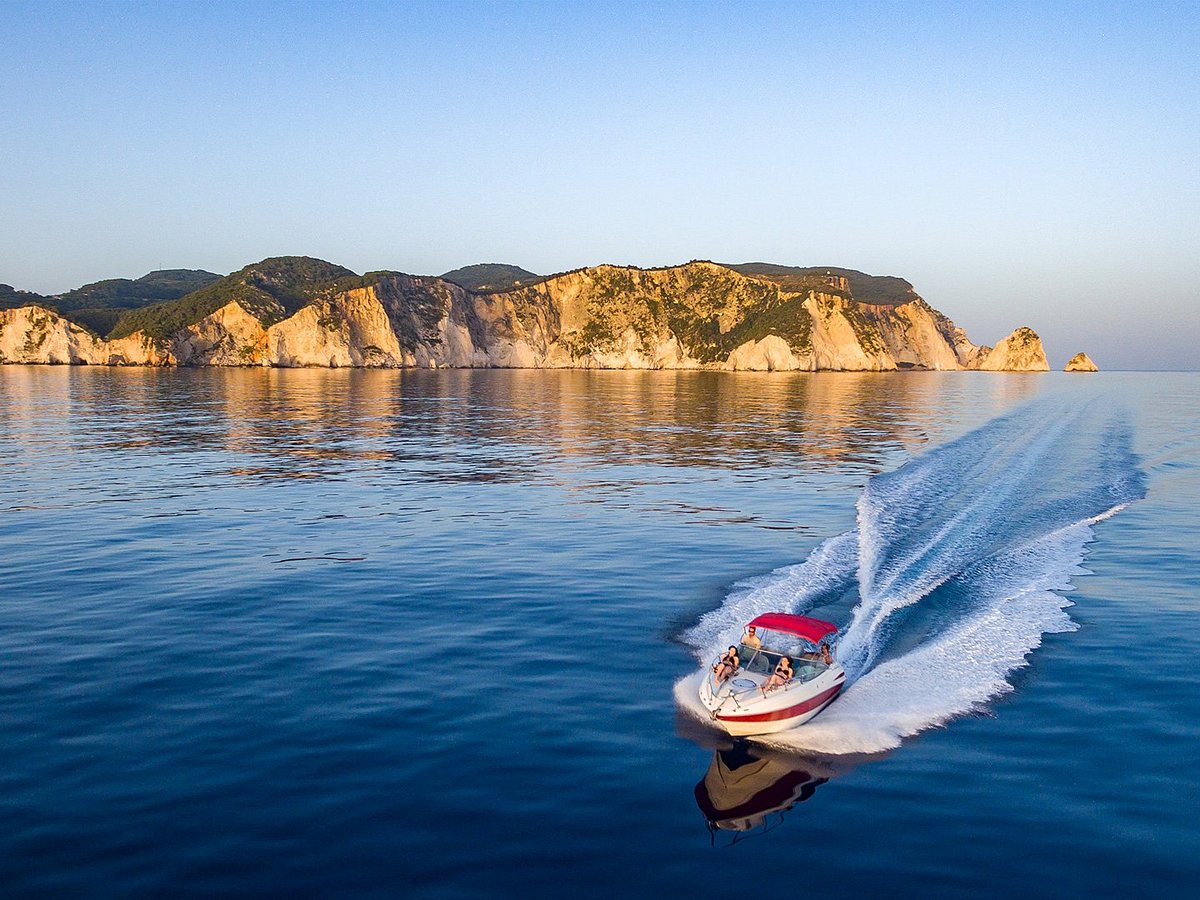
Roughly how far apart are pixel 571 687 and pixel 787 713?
4.85 meters

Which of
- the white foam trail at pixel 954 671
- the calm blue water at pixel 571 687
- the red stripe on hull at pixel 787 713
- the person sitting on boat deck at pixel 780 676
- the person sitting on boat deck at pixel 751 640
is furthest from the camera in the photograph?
the person sitting on boat deck at pixel 751 640

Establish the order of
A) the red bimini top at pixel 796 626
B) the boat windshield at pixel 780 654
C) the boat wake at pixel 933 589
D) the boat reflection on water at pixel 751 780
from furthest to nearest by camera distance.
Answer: the red bimini top at pixel 796 626 → the boat wake at pixel 933 589 → the boat windshield at pixel 780 654 → the boat reflection on water at pixel 751 780

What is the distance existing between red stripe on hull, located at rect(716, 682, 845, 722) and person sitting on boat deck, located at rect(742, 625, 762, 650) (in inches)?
68.3

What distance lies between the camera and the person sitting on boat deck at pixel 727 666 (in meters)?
18.1

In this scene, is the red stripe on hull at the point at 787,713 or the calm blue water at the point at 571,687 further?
the red stripe on hull at the point at 787,713

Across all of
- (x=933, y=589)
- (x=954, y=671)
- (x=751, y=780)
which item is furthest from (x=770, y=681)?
(x=933, y=589)

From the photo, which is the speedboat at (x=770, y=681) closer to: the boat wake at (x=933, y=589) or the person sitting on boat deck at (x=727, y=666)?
the person sitting on boat deck at (x=727, y=666)

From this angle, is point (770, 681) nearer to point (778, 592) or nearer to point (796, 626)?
point (796, 626)

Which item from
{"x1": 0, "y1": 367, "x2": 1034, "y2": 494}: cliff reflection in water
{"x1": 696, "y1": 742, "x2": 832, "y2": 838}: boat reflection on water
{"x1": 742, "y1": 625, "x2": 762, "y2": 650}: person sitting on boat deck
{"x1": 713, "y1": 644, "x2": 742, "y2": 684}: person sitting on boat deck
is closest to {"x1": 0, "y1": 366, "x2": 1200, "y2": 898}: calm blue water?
{"x1": 696, "y1": 742, "x2": 832, "y2": 838}: boat reflection on water

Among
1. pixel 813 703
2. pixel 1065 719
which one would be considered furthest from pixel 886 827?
pixel 1065 719

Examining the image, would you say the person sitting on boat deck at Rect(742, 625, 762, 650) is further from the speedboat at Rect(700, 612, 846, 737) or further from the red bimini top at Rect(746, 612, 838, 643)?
the red bimini top at Rect(746, 612, 838, 643)

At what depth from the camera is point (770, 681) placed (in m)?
17.4

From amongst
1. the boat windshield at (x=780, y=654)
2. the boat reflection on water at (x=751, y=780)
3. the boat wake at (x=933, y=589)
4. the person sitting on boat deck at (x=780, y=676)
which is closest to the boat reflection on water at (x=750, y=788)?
the boat reflection on water at (x=751, y=780)

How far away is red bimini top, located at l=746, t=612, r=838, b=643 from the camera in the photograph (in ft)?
62.1
